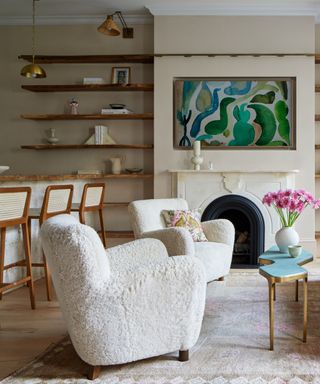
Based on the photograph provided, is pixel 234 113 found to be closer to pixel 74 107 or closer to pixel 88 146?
pixel 88 146

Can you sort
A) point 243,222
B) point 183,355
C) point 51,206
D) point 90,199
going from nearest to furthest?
1. point 183,355
2. point 51,206
3. point 90,199
4. point 243,222

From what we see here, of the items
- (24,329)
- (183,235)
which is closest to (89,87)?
(183,235)

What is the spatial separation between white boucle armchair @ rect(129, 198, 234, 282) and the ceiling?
2.48 meters

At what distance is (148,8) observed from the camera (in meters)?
5.39

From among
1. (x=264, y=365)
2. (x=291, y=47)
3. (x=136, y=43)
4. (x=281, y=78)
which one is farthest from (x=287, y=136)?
(x=264, y=365)

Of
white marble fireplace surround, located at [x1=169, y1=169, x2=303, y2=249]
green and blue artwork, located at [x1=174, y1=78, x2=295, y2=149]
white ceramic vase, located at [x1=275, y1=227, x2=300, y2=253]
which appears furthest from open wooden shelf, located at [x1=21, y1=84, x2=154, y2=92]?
white ceramic vase, located at [x1=275, y1=227, x2=300, y2=253]

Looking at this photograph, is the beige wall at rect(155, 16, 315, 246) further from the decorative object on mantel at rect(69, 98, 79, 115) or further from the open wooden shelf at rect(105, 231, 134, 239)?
the open wooden shelf at rect(105, 231, 134, 239)

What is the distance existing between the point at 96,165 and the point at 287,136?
97.3 inches

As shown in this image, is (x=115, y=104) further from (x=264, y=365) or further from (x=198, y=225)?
(x=264, y=365)

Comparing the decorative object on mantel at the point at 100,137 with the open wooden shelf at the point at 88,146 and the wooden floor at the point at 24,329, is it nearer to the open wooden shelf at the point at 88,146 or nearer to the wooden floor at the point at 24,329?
the open wooden shelf at the point at 88,146

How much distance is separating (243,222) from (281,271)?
2.83 meters

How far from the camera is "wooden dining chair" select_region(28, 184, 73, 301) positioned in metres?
3.67

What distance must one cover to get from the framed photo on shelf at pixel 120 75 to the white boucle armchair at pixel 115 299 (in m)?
3.73

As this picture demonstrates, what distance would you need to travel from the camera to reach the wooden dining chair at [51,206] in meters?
3.67
